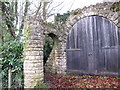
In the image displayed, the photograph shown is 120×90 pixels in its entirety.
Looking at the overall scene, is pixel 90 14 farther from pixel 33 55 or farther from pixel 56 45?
pixel 33 55

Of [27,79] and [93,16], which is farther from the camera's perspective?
[93,16]

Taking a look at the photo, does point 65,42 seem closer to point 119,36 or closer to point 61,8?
point 119,36

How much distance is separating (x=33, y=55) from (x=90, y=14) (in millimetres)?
3587

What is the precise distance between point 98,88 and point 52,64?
3111 millimetres

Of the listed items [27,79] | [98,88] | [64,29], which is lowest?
[98,88]

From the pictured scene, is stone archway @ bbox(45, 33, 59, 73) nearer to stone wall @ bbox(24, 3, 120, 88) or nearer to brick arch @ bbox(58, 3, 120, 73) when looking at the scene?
stone wall @ bbox(24, 3, 120, 88)

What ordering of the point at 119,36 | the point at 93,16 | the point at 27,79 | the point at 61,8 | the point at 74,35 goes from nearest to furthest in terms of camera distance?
the point at 27,79, the point at 119,36, the point at 93,16, the point at 74,35, the point at 61,8

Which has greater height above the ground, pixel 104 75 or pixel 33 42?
pixel 33 42

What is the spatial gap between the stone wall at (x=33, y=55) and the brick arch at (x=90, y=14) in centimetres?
228

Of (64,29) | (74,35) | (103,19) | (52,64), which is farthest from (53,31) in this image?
(103,19)

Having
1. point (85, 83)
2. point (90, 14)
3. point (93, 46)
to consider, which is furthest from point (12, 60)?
point (90, 14)

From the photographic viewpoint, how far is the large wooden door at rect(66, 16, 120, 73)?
4.90 meters

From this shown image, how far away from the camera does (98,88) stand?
354 cm

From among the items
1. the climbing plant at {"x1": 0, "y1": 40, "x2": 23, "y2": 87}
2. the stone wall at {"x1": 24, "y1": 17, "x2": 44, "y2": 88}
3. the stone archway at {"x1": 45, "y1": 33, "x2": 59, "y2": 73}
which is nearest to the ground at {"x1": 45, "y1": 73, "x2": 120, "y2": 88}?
the stone wall at {"x1": 24, "y1": 17, "x2": 44, "y2": 88}
